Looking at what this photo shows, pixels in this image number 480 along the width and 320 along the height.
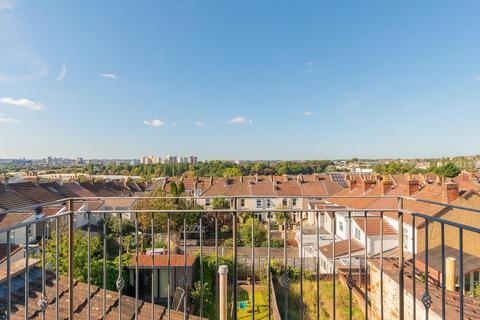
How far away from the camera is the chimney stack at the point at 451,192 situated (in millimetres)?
11109

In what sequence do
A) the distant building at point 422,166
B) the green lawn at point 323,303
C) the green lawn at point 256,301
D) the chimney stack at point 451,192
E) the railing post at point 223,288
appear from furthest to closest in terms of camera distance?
the distant building at point 422,166 → the chimney stack at point 451,192 → the green lawn at point 256,301 → the green lawn at point 323,303 → the railing post at point 223,288

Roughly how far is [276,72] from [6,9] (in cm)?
1178

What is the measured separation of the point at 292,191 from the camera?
2747 cm

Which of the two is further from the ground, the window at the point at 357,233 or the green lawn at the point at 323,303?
the window at the point at 357,233

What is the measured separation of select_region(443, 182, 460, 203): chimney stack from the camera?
1111 cm

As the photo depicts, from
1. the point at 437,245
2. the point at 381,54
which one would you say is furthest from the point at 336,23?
the point at 437,245

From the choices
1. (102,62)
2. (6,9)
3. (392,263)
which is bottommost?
(392,263)

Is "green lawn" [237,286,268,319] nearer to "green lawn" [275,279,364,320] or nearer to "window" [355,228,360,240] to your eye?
"green lawn" [275,279,364,320]

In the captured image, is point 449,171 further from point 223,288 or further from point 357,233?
point 223,288

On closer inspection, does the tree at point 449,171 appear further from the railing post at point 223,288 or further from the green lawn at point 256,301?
the railing post at point 223,288

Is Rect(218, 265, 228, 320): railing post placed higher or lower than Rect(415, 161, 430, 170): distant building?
higher

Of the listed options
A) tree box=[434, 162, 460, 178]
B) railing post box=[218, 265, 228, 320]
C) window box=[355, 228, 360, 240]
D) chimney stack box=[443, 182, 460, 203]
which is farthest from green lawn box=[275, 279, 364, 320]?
tree box=[434, 162, 460, 178]

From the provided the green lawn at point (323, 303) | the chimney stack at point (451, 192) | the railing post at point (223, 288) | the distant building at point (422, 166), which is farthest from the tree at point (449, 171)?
the railing post at point (223, 288)

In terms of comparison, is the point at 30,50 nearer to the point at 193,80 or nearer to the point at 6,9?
the point at 6,9
